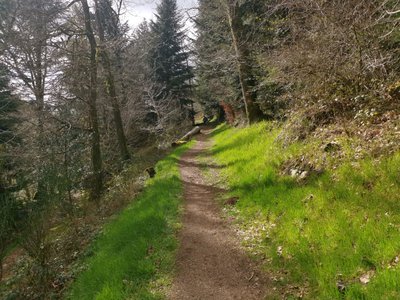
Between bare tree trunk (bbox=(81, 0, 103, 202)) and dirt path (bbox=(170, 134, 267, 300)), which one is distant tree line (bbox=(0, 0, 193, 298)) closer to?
bare tree trunk (bbox=(81, 0, 103, 202))

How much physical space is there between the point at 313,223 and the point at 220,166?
650 centimetres

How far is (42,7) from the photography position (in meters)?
10.2

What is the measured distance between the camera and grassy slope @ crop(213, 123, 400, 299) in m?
3.50

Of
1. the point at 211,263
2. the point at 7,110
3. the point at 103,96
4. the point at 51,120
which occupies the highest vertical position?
Result: the point at 7,110

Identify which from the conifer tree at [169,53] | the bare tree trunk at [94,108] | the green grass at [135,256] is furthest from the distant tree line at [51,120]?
the conifer tree at [169,53]

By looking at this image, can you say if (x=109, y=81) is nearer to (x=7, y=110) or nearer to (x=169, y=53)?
(x=7, y=110)

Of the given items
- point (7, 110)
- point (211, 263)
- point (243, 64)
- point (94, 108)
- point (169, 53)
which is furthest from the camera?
point (169, 53)

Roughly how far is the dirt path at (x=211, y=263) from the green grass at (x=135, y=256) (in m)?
0.23

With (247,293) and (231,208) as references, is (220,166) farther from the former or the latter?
(247,293)

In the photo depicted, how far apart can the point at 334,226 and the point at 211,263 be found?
1.93 meters

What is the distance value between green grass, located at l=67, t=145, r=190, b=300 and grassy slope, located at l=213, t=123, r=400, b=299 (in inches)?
60.8

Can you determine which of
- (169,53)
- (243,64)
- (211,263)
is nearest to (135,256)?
(211,263)

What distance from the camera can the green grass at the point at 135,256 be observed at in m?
4.72

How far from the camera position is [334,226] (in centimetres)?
432
